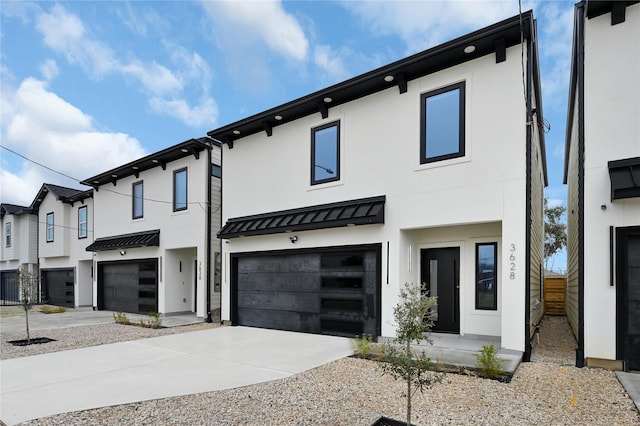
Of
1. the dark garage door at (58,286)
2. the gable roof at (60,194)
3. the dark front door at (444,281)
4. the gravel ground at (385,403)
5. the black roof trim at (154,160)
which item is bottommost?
the dark garage door at (58,286)

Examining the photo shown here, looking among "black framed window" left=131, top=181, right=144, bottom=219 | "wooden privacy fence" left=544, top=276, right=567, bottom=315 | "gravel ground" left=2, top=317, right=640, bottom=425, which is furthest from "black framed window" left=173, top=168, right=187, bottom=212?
"wooden privacy fence" left=544, top=276, right=567, bottom=315

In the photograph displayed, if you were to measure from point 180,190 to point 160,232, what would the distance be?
5.57ft

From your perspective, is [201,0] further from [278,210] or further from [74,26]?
[278,210]

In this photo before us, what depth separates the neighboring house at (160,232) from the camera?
1252cm

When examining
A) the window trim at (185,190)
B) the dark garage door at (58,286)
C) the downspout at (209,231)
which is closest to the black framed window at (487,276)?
the downspout at (209,231)

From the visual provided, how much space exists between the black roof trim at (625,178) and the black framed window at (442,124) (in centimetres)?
236

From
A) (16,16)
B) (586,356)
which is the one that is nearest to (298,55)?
(16,16)

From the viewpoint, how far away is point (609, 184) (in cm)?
595

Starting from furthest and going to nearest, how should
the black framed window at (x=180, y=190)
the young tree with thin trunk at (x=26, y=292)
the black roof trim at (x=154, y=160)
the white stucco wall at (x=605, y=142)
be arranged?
the black framed window at (x=180, y=190) → the black roof trim at (x=154, y=160) → the young tree with thin trunk at (x=26, y=292) → the white stucco wall at (x=605, y=142)

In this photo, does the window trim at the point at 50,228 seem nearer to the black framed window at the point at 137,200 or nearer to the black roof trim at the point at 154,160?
the black roof trim at the point at 154,160

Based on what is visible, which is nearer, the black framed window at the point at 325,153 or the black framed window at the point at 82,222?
the black framed window at the point at 325,153

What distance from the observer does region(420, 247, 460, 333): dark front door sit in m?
8.37

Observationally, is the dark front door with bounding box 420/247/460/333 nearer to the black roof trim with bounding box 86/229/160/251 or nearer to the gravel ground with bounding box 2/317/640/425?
the gravel ground with bounding box 2/317/640/425

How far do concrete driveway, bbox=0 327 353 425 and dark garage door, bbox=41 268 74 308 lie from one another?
12.8 m
